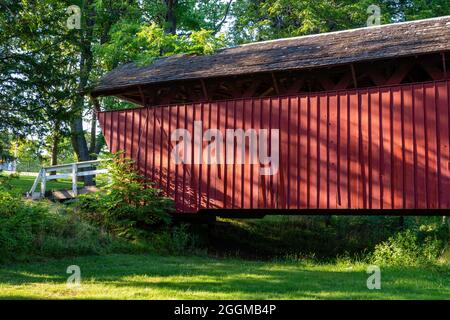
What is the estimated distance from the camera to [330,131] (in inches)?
483

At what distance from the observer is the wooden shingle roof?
11.8 meters

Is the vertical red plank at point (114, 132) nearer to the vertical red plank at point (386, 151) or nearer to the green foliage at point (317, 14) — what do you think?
the vertical red plank at point (386, 151)

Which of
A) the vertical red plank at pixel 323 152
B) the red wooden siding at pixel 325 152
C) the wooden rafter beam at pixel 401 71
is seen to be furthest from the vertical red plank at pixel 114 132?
the wooden rafter beam at pixel 401 71

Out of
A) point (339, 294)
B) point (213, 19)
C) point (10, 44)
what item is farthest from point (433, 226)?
point (213, 19)

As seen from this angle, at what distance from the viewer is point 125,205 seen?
13.6 meters

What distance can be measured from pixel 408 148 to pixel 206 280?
228 inches

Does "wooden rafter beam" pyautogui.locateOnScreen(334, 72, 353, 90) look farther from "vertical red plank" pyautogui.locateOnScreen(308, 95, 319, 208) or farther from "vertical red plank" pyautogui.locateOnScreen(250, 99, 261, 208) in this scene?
"vertical red plank" pyautogui.locateOnScreen(250, 99, 261, 208)

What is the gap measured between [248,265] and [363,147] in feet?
12.6

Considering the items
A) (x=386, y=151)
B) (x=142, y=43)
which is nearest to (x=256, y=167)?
(x=386, y=151)

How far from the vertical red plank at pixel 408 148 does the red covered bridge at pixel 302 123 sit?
2 cm

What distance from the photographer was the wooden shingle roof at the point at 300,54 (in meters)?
11.8

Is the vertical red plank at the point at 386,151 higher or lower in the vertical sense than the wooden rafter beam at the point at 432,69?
lower

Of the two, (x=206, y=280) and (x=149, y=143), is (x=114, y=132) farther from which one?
(x=206, y=280)

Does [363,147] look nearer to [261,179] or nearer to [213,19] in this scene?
[261,179]
